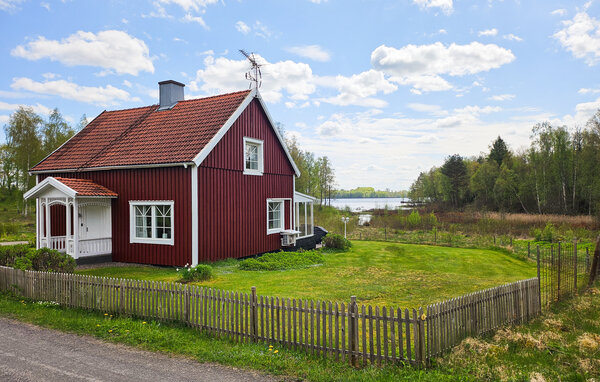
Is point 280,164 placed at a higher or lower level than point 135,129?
lower

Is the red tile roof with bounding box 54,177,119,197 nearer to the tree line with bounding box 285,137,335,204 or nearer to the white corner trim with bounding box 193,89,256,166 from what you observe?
the white corner trim with bounding box 193,89,256,166

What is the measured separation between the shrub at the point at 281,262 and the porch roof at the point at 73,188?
6.32 m

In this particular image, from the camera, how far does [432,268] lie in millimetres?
16797

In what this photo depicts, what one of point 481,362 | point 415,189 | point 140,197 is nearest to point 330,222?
point 140,197

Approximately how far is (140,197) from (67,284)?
6.79 metres

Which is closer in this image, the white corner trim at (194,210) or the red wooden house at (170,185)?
the white corner trim at (194,210)

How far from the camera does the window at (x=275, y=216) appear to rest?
20.1 meters

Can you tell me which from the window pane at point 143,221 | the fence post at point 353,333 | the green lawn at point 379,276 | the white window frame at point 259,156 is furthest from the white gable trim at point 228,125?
the fence post at point 353,333

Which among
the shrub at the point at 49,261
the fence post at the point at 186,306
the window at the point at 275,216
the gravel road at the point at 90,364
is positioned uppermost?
the window at the point at 275,216

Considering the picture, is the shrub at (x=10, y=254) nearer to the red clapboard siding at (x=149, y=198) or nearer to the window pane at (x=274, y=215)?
the red clapboard siding at (x=149, y=198)

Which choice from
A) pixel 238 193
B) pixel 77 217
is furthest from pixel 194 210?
pixel 77 217

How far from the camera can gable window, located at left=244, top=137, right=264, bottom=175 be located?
59.6ft

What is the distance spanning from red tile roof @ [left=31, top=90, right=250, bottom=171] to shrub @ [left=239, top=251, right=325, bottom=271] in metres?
4.69

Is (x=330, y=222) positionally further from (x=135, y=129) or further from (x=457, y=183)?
(x=457, y=183)
